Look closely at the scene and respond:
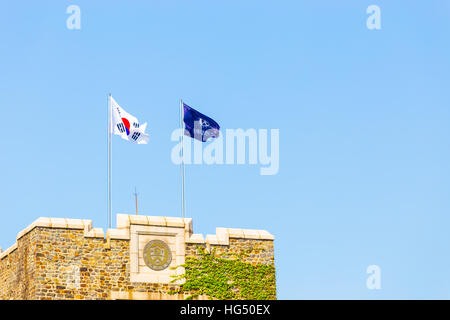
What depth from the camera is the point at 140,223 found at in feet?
153

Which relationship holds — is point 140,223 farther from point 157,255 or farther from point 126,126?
point 126,126

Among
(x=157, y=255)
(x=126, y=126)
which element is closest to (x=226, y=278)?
(x=157, y=255)

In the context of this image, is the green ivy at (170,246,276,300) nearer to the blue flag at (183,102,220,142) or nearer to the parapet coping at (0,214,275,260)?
the parapet coping at (0,214,275,260)

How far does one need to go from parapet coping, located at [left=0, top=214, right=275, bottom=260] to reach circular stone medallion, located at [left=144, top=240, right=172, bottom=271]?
87 cm

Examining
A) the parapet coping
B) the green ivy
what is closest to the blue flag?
the parapet coping

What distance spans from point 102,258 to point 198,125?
9.01 metres

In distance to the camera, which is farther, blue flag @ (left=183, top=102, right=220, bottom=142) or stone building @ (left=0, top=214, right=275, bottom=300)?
blue flag @ (left=183, top=102, right=220, bottom=142)

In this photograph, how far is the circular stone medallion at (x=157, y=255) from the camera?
46531mm

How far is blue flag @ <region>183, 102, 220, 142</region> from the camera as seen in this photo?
50688mm

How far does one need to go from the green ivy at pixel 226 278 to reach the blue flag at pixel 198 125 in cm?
632

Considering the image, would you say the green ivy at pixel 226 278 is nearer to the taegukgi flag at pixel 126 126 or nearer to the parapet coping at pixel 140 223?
the parapet coping at pixel 140 223
